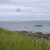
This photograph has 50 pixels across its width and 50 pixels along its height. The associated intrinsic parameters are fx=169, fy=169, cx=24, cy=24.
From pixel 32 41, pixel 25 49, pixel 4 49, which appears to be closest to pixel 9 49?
pixel 4 49

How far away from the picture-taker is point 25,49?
5.27 metres

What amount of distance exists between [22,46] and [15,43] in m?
0.35

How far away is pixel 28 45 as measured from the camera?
556cm

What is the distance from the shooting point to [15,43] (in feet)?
18.5

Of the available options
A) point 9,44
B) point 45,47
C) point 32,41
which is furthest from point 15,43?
point 45,47

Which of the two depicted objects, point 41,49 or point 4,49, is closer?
point 4,49

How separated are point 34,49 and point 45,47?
0.65 metres

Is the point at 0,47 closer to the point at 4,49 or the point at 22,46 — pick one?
the point at 4,49

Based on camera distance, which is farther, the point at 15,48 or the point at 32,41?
the point at 32,41

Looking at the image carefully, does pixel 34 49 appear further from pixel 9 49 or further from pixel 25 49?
pixel 9 49

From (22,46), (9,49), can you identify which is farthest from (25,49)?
(9,49)

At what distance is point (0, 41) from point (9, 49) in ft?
2.54

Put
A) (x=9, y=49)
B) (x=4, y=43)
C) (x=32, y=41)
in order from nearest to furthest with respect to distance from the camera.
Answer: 1. (x=9, y=49)
2. (x=4, y=43)
3. (x=32, y=41)

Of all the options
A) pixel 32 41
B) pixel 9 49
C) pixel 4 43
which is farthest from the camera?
pixel 32 41
